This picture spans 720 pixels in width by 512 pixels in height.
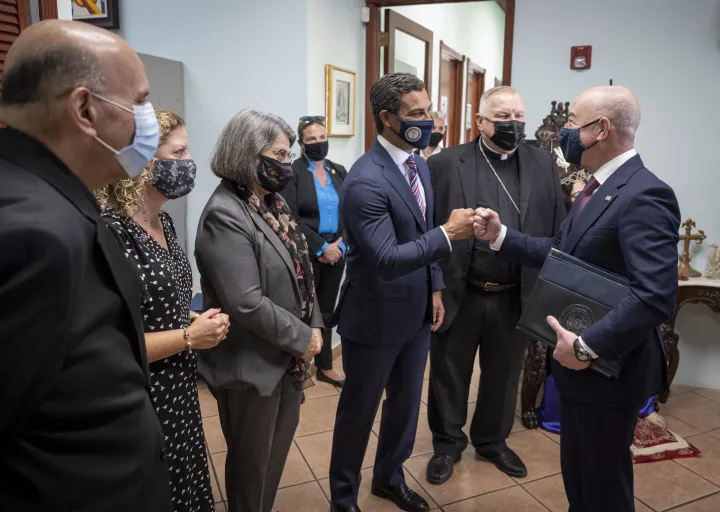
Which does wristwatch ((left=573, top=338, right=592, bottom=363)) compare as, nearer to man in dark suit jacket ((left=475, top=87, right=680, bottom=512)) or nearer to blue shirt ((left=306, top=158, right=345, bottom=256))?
man in dark suit jacket ((left=475, top=87, right=680, bottom=512))

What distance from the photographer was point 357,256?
6.88 feet

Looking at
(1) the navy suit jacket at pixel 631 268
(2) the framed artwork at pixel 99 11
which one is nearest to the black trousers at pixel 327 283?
(1) the navy suit jacket at pixel 631 268

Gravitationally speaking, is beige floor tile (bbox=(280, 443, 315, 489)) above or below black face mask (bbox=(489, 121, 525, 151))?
below

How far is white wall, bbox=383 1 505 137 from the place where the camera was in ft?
17.6

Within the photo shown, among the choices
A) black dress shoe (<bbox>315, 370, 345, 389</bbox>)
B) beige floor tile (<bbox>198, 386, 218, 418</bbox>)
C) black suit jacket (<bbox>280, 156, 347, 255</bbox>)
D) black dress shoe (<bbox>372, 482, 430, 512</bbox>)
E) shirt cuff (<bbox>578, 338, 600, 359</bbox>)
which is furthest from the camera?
black dress shoe (<bbox>315, 370, 345, 389</bbox>)

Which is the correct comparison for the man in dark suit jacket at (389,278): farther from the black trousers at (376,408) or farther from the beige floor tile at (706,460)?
the beige floor tile at (706,460)

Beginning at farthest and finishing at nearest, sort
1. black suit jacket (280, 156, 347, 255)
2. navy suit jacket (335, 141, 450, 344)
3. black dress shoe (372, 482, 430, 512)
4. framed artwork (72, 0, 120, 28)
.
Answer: framed artwork (72, 0, 120, 28)
black suit jacket (280, 156, 347, 255)
black dress shoe (372, 482, 430, 512)
navy suit jacket (335, 141, 450, 344)

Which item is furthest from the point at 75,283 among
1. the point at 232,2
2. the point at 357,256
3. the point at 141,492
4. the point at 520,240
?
the point at 232,2

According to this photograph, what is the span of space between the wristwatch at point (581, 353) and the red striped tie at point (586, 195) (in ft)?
1.40

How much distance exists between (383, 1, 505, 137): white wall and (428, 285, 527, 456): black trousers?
302cm

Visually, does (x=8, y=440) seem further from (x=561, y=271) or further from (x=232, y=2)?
(x=232, y=2)

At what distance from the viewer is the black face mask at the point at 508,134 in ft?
7.84

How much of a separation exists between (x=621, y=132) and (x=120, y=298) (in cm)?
148

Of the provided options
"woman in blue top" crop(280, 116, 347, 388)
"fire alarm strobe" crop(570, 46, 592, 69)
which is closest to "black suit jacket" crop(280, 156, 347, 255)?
"woman in blue top" crop(280, 116, 347, 388)
